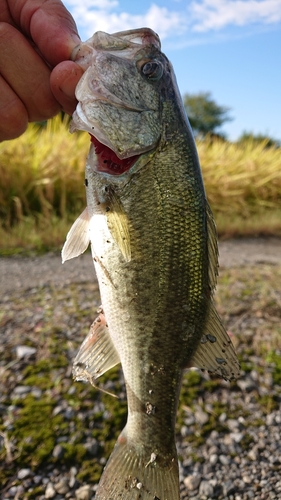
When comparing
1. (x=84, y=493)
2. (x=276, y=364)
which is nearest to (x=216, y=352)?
(x=84, y=493)

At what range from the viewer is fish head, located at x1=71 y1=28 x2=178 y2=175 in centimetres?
183

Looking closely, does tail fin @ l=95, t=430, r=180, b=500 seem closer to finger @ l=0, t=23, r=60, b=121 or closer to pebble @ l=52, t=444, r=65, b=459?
pebble @ l=52, t=444, r=65, b=459

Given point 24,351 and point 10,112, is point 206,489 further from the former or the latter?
point 10,112

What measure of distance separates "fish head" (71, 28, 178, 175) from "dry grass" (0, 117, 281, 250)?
4556 mm

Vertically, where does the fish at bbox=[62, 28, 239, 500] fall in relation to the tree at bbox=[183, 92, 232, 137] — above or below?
below

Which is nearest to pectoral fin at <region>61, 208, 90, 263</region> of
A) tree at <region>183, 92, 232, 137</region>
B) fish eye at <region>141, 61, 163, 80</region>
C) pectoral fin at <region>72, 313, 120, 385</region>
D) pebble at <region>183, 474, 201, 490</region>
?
pectoral fin at <region>72, 313, 120, 385</region>

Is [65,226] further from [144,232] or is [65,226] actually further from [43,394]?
[144,232]

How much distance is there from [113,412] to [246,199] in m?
8.03

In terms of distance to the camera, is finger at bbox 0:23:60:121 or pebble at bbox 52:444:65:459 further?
pebble at bbox 52:444:65:459

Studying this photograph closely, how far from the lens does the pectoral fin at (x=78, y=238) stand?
192cm

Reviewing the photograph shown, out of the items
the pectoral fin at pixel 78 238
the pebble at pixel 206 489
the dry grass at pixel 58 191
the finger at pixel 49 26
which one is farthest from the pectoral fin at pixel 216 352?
the dry grass at pixel 58 191

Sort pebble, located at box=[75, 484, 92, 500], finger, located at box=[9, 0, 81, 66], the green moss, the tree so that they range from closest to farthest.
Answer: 1. finger, located at box=[9, 0, 81, 66]
2. pebble, located at box=[75, 484, 92, 500]
3. the green moss
4. the tree

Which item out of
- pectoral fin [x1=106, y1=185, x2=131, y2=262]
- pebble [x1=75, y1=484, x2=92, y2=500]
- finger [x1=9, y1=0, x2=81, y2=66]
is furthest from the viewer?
pebble [x1=75, y1=484, x2=92, y2=500]

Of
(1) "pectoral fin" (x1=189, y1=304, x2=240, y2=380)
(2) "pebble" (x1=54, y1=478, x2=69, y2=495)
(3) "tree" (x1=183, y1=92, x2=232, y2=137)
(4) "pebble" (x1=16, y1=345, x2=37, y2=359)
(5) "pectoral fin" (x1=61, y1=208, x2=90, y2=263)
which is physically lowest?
(2) "pebble" (x1=54, y1=478, x2=69, y2=495)
